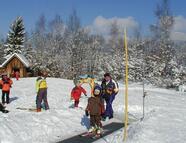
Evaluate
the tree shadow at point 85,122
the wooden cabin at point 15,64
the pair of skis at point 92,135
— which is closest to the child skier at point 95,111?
the pair of skis at point 92,135

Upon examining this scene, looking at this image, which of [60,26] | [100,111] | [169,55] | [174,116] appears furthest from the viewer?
[60,26]

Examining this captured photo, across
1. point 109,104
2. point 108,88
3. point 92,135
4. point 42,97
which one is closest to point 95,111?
point 92,135

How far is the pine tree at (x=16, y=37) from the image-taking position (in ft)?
233

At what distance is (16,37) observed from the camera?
72.9 meters

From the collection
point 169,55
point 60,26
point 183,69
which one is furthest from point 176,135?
point 60,26

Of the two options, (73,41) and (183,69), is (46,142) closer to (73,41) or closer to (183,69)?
(183,69)

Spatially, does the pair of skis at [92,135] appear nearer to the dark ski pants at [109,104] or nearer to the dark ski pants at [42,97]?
the dark ski pants at [109,104]

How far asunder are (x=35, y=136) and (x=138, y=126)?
3.26 m

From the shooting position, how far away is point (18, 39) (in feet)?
237

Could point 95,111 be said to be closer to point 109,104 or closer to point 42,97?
point 109,104

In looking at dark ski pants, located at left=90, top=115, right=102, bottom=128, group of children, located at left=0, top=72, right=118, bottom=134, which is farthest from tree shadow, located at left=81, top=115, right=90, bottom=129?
dark ski pants, located at left=90, top=115, right=102, bottom=128

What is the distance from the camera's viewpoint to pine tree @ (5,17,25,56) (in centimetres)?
7088

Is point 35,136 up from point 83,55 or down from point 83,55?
down

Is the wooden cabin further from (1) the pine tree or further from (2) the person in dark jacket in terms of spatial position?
(2) the person in dark jacket
